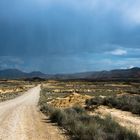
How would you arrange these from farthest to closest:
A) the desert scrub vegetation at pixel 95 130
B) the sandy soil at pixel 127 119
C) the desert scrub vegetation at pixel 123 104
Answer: the desert scrub vegetation at pixel 123 104
the sandy soil at pixel 127 119
the desert scrub vegetation at pixel 95 130

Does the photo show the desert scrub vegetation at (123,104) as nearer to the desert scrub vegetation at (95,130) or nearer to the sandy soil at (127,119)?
the sandy soil at (127,119)

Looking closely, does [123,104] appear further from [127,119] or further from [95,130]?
[95,130]

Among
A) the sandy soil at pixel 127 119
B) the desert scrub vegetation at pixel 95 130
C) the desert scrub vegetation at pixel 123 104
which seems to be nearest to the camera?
the desert scrub vegetation at pixel 95 130

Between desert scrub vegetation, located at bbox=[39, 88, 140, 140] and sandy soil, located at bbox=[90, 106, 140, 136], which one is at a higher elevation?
desert scrub vegetation, located at bbox=[39, 88, 140, 140]

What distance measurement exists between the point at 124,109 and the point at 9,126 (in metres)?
14.6

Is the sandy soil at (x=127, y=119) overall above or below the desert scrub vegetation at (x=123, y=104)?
below

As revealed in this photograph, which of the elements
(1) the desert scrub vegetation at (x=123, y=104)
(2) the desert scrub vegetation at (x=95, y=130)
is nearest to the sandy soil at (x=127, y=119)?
(2) the desert scrub vegetation at (x=95, y=130)

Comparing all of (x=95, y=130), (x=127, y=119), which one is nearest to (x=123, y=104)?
(x=127, y=119)

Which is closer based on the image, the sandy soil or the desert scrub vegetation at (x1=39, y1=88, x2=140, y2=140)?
the desert scrub vegetation at (x1=39, y1=88, x2=140, y2=140)

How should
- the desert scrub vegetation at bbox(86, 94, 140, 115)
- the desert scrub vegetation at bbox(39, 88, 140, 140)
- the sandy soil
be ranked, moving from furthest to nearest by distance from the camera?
the desert scrub vegetation at bbox(86, 94, 140, 115) < the sandy soil < the desert scrub vegetation at bbox(39, 88, 140, 140)

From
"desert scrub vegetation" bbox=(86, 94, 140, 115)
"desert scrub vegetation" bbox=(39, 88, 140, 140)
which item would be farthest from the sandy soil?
"desert scrub vegetation" bbox=(86, 94, 140, 115)

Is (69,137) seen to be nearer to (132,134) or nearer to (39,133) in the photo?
(39,133)

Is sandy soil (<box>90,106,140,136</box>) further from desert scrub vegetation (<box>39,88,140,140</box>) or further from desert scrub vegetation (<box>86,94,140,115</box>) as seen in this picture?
desert scrub vegetation (<box>86,94,140,115</box>)

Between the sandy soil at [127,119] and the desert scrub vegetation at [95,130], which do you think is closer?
the desert scrub vegetation at [95,130]
